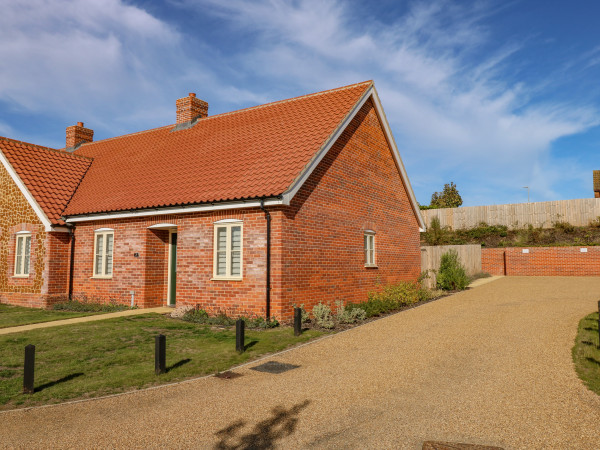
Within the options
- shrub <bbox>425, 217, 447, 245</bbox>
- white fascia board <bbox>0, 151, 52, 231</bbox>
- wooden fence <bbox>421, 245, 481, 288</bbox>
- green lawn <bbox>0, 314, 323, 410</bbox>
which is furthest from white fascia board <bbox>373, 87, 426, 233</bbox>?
shrub <bbox>425, 217, 447, 245</bbox>

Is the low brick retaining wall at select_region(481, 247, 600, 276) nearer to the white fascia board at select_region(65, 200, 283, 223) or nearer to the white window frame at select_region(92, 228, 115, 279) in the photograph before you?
the white fascia board at select_region(65, 200, 283, 223)

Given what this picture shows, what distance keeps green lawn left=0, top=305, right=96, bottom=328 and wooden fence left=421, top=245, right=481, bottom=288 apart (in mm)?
14935

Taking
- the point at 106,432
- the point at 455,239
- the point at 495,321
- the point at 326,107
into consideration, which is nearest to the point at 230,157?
the point at 326,107

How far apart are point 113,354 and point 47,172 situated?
12843 millimetres

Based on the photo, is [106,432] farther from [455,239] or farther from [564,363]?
[455,239]

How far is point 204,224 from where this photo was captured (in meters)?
12.8

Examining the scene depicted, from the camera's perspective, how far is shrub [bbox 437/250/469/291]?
19500mm

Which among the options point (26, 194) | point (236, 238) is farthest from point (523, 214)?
point (26, 194)

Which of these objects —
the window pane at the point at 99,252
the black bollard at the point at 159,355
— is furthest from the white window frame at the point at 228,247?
the window pane at the point at 99,252

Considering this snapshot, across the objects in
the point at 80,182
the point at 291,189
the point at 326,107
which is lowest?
the point at 291,189

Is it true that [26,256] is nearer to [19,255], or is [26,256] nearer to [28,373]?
[19,255]

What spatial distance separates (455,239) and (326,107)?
22.1m

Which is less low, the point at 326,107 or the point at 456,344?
the point at 326,107

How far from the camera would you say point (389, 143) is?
59.0ft
